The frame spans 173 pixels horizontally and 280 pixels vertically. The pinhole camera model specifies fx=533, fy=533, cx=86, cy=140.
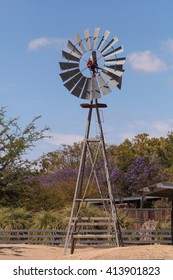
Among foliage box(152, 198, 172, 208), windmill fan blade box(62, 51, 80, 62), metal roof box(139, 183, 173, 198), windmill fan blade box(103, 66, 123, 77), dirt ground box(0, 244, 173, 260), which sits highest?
windmill fan blade box(62, 51, 80, 62)

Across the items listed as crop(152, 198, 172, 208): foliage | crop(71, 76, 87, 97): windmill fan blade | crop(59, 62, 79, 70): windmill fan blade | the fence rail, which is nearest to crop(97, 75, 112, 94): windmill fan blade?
crop(71, 76, 87, 97): windmill fan blade

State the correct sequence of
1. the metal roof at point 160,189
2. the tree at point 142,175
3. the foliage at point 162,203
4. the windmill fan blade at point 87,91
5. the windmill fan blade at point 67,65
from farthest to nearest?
the tree at point 142,175, the foliage at point 162,203, the windmill fan blade at point 67,65, the windmill fan blade at point 87,91, the metal roof at point 160,189

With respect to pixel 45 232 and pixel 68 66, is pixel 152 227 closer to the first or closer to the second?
pixel 45 232

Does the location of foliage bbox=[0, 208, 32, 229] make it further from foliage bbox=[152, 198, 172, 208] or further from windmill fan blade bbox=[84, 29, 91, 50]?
foliage bbox=[152, 198, 172, 208]

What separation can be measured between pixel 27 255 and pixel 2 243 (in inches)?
157

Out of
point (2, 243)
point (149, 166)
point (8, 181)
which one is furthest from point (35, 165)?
point (149, 166)

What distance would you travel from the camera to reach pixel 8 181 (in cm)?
2645

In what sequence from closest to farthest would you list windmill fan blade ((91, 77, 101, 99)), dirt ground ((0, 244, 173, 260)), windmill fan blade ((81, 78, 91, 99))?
dirt ground ((0, 244, 173, 260))
windmill fan blade ((91, 77, 101, 99))
windmill fan blade ((81, 78, 91, 99))

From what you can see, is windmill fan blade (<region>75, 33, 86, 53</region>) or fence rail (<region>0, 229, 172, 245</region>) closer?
windmill fan blade (<region>75, 33, 86, 53</region>)

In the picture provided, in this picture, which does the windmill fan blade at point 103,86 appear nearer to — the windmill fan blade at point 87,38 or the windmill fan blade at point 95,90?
the windmill fan blade at point 95,90

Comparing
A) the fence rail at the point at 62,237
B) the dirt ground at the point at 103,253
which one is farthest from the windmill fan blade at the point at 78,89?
the fence rail at the point at 62,237

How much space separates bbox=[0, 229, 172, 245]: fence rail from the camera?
786 inches

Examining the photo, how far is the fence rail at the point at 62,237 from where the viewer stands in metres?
20.0

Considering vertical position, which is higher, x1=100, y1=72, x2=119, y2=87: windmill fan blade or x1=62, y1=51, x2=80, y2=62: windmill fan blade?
x1=62, y1=51, x2=80, y2=62: windmill fan blade
